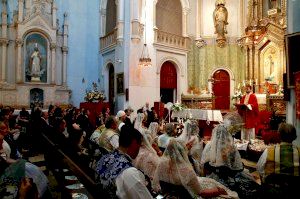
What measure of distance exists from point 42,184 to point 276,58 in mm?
14674

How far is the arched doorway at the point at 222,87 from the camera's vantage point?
1742 centimetres

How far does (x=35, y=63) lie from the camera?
17.2 m

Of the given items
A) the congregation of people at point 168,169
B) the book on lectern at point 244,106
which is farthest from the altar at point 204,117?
the congregation of people at point 168,169

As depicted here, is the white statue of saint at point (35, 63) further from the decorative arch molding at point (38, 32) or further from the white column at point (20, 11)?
the white column at point (20, 11)

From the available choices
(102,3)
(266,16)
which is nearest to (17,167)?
(266,16)

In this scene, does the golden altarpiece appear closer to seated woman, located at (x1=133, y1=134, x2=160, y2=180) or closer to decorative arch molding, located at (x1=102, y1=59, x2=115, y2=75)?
decorative arch molding, located at (x1=102, y1=59, x2=115, y2=75)

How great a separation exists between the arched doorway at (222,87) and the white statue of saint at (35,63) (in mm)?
9864

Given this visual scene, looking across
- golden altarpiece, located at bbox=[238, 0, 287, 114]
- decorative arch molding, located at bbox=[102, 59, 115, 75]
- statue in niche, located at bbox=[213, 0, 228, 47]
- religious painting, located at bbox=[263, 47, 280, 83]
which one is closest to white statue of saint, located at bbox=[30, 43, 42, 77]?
decorative arch molding, located at bbox=[102, 59, 115, 75]

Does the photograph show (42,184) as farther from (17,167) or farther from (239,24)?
(239,24)

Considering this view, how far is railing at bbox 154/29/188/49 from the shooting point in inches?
639

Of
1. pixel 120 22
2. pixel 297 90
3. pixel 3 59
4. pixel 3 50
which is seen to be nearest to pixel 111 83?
pixel 120 22

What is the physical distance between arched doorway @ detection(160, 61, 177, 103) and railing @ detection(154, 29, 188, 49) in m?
1.08

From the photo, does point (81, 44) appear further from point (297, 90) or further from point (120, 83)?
point (297, 90)

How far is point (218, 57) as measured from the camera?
17859 mm
